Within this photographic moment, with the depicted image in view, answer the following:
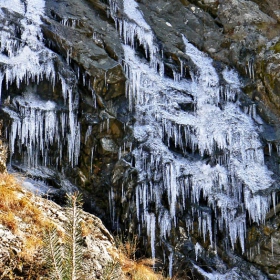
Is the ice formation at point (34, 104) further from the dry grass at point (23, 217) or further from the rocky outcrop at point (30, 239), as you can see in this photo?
the dry grass at point (23, 217)

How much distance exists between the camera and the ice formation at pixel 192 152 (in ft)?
29.5

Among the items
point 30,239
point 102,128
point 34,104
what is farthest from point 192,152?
point 30,239

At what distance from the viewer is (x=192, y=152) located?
31.5 ft

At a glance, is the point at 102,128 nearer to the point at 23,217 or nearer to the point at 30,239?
the point at 23,217

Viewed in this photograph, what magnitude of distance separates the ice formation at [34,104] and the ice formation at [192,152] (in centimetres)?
150

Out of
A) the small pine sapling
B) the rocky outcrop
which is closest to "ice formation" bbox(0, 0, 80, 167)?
the rocky outcrop

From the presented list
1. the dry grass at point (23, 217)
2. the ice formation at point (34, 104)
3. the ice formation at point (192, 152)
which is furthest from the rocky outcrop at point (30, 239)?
the ice formation at point (192, 152)

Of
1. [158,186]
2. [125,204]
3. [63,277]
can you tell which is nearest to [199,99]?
[158,186]

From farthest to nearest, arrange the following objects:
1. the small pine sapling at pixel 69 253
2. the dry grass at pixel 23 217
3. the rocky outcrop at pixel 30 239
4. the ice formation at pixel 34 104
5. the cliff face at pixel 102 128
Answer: the cliff face at pixel 102 128, the ice formation at pixel 34 104, the dry grass at pixel 23 217, the rocky outcrop at pixel 30 239, the small pine sapling at pixel 69 253

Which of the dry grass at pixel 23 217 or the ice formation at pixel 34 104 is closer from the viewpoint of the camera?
the dry grass at pixel 23 217

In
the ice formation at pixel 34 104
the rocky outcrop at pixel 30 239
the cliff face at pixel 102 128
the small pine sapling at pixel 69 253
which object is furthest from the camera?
the cliff face at pixel 102 128

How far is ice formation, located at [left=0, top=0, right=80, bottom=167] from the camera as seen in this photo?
8695 millimetres

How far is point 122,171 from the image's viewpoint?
9031 mm

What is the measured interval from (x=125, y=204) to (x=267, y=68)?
5.09 meters
